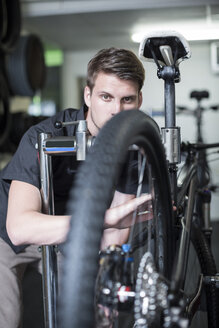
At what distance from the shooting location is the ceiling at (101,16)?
153 inches

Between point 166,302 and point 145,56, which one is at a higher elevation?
point 145,56

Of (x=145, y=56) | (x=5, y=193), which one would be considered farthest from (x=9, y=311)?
(x=145, y=56)

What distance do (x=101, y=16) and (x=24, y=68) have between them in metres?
1.43

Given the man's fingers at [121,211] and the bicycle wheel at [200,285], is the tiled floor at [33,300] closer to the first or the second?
the bicycle wheel at [200,285]

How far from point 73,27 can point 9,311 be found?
4.22 m

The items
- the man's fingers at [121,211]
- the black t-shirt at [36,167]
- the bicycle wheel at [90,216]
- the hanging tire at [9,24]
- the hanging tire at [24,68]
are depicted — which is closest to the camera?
the bicycle wheel at [90,216]

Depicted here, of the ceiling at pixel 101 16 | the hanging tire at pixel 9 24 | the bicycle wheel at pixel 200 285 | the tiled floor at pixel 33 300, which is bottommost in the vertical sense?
the tiled floor at pixel 33 300

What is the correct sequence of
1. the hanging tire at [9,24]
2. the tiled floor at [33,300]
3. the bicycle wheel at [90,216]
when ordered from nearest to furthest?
1. the bicycle wheel at [90,216]
2. the tiled floor at [33,300]
3. the hanging tire at [9,24]

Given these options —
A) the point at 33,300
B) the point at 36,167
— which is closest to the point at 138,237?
the point at 36,167

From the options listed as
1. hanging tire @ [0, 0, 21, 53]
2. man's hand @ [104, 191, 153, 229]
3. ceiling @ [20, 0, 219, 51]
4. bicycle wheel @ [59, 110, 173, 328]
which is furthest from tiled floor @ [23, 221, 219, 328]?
ceiling @ [20, 0, 219, 51]

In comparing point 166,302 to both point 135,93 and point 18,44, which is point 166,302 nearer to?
point 135,93

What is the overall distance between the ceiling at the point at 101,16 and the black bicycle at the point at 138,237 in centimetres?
246

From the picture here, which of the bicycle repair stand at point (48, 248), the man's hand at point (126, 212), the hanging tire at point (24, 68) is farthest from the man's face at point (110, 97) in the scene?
the hanging tire at point (24, 68)

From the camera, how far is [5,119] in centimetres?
308
